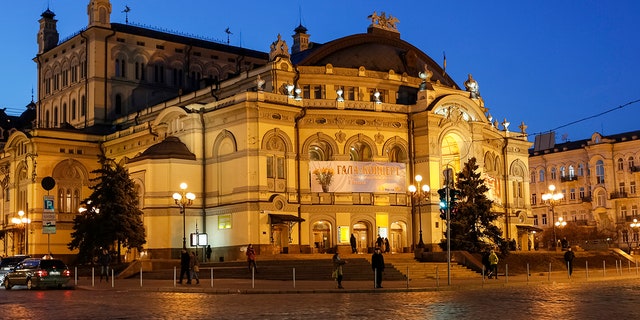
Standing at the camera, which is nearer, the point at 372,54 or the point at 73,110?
the point at 372,54

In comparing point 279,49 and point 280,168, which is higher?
point 279,49

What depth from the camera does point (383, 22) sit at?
76.1 m

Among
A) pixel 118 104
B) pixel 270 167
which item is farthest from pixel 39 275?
pixel 118 104

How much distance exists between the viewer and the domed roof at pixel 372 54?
69.6 m

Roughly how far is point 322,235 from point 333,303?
36.9 m

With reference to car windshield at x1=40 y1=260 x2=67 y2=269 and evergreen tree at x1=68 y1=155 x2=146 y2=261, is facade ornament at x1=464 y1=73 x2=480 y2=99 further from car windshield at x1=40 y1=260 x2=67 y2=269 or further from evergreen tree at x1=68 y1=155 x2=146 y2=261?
car windshield at x1=40 y1=260 x2=67 y2=269

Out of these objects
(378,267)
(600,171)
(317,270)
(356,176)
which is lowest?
(317,270)

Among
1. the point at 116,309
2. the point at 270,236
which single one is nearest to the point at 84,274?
the point at 270,236

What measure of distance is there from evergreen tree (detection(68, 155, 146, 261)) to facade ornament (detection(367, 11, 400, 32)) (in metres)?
26.1

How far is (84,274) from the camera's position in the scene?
56.3 metres

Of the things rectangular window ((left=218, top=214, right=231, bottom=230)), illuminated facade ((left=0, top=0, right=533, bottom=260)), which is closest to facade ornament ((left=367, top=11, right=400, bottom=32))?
illuminated facade ((left=0, top=0, right=533, bottom=260))

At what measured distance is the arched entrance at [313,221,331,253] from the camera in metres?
64.5

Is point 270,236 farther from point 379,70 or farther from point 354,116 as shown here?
point 379,70

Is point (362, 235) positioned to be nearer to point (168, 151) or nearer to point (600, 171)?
point (168, 151)
